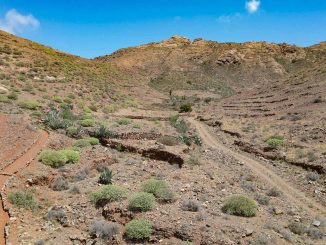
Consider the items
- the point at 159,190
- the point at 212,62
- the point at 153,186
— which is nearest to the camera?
the point at 159,190

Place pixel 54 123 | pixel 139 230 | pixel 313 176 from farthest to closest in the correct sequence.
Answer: pixel 54 123 → pixel 313 176 → pixel 139 230

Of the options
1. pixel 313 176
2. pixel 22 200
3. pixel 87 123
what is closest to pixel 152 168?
pixel 22 200

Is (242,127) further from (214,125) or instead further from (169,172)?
(169,172)

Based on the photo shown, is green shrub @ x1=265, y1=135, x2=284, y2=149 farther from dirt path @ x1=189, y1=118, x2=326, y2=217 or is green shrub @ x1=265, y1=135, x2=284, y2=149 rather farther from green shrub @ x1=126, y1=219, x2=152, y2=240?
green shrub @ x1=126, y1=219, x2=152, y2=240

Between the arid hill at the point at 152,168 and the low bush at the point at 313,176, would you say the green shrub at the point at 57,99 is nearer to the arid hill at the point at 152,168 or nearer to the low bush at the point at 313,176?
the arid hill at the point at 152,168

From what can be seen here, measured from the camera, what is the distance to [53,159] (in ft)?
58.5

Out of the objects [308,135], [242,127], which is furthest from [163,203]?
[242,127]

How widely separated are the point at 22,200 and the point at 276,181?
11.9 meters

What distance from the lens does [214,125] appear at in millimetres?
37625

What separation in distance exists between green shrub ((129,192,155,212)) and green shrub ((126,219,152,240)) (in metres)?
0.92

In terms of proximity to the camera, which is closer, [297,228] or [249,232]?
[249,232]

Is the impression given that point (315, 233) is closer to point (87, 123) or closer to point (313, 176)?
point (313, 176)

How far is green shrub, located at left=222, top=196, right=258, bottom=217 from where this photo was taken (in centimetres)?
1347

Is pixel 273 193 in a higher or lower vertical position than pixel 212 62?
lower
